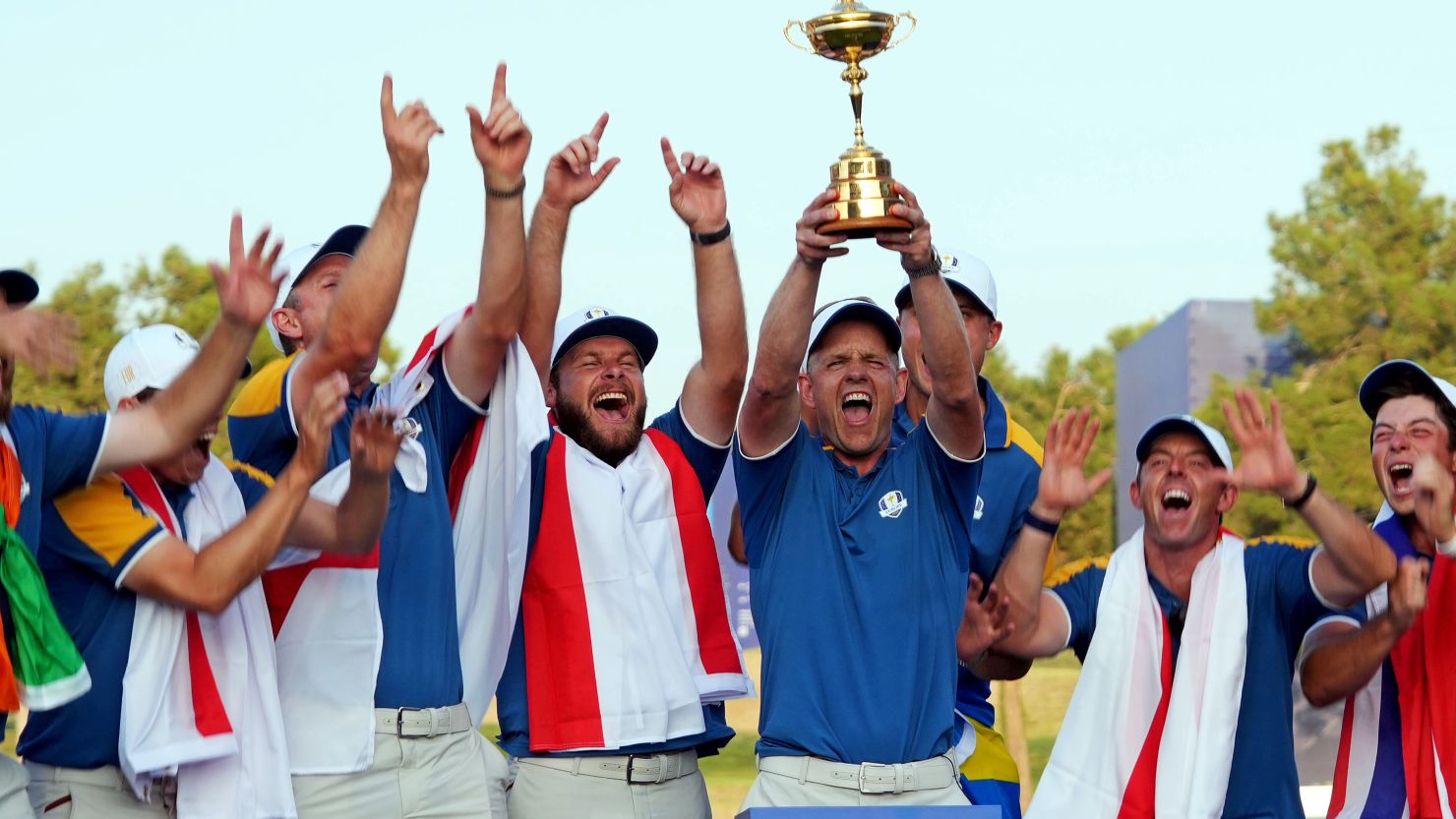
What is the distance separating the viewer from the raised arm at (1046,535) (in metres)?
5.92

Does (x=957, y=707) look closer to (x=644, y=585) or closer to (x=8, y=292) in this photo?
(x=644, y=585)

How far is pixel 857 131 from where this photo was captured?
6168 mm

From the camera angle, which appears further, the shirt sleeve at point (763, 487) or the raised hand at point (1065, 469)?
the shirt sleeve at point (763, 487)

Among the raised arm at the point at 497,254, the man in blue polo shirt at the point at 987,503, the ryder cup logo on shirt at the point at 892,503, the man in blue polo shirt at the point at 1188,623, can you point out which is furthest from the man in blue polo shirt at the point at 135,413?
the man in blue polo shirt at the point at 1188,623

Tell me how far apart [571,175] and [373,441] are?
4.51 feet

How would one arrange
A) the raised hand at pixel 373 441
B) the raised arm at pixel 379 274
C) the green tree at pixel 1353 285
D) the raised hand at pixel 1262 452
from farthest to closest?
the green tree at pixel 1353 285, the raised hand at pixel 1262 452, the raised arm at pixel 379 274, the raised hand at pixel 373 441

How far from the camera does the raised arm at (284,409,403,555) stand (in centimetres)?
513

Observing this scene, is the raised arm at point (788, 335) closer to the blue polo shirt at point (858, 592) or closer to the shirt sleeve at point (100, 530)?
the blue polo shirt at point (858, 592)

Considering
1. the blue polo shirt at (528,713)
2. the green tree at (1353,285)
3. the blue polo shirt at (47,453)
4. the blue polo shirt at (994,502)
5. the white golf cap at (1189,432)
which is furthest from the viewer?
the green tree at (1353,285)

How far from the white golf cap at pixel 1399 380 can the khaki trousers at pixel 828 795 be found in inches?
76.7

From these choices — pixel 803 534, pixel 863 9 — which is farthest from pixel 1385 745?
pixel 863 9

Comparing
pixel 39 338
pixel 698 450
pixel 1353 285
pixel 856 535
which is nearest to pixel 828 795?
pixel 856 535

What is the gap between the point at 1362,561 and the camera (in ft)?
18.7

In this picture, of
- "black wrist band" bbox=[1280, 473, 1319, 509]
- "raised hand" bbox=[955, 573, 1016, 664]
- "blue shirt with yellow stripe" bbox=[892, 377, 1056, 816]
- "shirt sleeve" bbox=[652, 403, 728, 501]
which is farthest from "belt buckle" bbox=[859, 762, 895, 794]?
"black wrist band" bbox=[1280, 473, 1319, 509]
